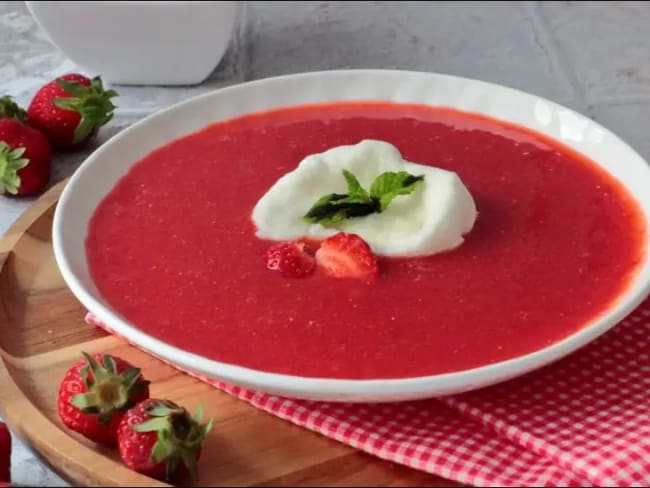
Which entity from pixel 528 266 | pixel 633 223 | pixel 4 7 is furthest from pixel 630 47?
pixel 4 7

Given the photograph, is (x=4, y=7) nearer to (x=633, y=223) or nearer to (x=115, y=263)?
(x=115, y=263)

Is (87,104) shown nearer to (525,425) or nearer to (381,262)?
(381,262)

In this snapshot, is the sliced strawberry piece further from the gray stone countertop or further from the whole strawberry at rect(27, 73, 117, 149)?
the gray stone countertop

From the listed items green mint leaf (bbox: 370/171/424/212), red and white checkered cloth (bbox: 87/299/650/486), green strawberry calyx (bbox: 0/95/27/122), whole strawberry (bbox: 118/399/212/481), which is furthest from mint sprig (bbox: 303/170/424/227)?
green strawberry calyx (bbox: 0/95/27/122)

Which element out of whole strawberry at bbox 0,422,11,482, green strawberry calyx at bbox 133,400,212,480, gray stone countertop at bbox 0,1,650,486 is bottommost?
gray stone countertop at bbox 0,1,650,486

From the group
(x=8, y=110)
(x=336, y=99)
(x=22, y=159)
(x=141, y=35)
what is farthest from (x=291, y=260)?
(x=141, y=35)
